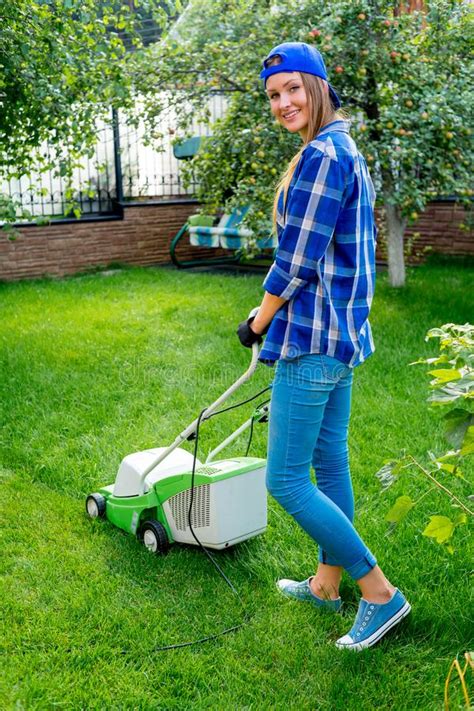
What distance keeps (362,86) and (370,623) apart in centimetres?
474

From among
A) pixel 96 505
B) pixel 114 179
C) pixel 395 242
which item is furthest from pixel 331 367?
pixel 114 179

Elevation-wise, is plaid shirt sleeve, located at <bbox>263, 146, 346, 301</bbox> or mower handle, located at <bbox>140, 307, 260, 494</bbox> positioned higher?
plaid shirt sleeve, located at <bbox>263, 146, 346, 301</bbox>

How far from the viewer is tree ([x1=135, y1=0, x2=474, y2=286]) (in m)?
6.04

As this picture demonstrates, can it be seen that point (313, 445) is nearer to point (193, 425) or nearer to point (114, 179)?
point (193, 425)

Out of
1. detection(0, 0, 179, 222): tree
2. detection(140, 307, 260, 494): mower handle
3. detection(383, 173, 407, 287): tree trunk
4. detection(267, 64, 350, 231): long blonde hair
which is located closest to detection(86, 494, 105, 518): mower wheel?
detection(140, 307, 260, 494): mower handle

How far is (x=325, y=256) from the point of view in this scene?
7.71ft

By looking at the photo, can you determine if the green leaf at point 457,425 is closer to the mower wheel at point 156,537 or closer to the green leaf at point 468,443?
the green leaf at point 468,443

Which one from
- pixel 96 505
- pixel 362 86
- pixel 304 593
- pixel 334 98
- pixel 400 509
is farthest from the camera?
pixel 362 86

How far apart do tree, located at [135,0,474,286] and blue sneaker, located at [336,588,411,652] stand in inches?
Result: 162

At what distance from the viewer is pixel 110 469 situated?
13.3 ft

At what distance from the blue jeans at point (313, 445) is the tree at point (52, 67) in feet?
10.2

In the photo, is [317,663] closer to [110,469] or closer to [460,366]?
[460,366]

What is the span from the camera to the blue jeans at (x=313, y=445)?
2389mm

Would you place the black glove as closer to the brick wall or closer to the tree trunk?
the tree trunk
